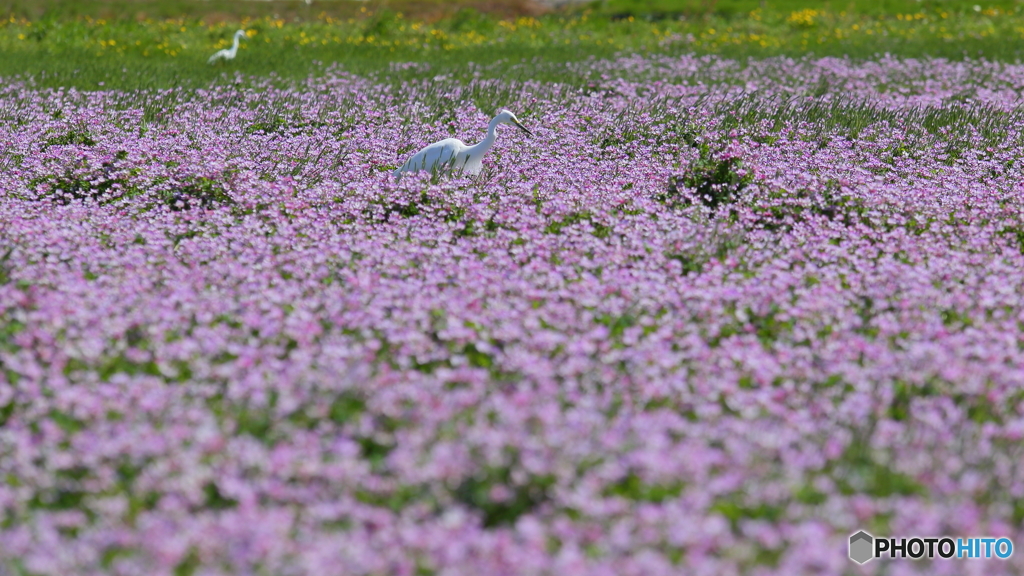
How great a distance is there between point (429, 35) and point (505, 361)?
19906 mm

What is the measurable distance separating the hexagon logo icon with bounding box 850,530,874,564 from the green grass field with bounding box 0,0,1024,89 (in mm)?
12525

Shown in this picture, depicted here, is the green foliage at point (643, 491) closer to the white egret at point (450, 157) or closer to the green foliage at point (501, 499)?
the green foliage at point (501, 499)

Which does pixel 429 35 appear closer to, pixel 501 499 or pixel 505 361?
pixel 505 361

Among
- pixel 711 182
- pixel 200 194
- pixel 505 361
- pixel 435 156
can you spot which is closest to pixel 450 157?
pixel 435 156

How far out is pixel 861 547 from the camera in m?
3.57

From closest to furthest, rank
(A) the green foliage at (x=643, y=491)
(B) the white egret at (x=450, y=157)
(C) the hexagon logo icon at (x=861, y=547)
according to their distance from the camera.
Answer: (C) the hexagon logo icon at (x=861, y=547)
(A) the green foliage at (x=643, y=491)
(B) the white egret at (x=450, y=157)

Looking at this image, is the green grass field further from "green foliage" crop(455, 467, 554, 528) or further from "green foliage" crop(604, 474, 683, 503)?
"green foliage" crop(604, 474, 683, 503)

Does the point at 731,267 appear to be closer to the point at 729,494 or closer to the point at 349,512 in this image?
the point at 729,494

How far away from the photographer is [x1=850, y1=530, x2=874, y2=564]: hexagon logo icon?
351 centimetres

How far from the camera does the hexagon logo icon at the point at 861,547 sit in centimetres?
351

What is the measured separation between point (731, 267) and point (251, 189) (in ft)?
13.4

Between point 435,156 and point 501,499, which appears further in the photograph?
point 435,156

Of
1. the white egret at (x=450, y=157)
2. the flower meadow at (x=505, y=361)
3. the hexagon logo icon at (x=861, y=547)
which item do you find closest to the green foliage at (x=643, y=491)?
the flower meadow at (x=505, y=361)

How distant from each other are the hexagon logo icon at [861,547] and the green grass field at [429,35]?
12525mm
